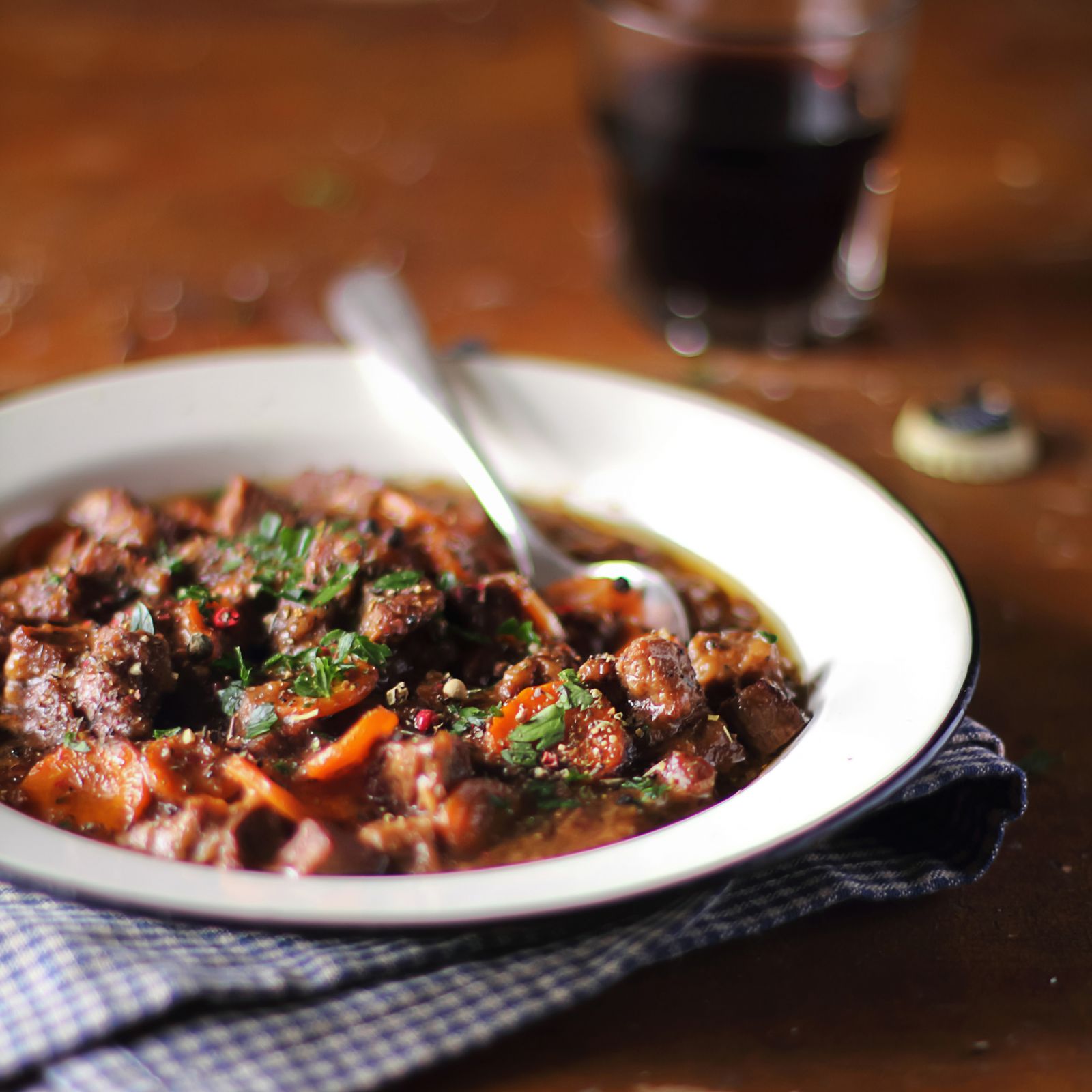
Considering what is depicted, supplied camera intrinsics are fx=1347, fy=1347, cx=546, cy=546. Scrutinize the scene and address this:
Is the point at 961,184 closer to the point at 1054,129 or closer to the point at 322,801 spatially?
the point at 1054,129

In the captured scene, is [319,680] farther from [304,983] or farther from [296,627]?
[304,983]

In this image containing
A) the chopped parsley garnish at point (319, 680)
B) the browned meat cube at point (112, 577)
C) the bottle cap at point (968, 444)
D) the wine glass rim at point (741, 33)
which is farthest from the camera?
the wine glass rim at point (741, 33)

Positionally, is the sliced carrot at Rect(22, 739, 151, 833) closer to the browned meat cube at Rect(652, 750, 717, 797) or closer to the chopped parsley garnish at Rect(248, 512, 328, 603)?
the chopped parsley garnish at Rect(248, 512, 328, 603)

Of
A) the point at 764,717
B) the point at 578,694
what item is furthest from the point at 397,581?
the point at 764,717

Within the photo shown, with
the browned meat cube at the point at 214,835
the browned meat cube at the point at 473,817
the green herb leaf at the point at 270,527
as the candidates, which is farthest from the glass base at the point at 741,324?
the browned meat cube at the point at 214,835

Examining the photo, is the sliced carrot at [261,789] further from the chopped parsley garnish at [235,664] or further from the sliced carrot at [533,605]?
the sliced carrot at [533,605]

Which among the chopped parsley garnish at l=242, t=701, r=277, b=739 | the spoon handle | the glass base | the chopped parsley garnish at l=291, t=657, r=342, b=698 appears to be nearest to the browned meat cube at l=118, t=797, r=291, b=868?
the chopped parsley garnish at l=242, t=701, r=277, b=739

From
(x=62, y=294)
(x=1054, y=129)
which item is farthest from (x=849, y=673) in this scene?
(x=1054, y=129)
